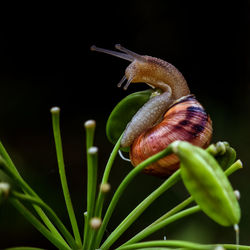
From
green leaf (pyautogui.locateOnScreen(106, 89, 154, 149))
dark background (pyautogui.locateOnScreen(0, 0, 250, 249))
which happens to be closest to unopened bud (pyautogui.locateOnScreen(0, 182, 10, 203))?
green leaf (pyautogui.locateOnScreen(106, 89, 154, 149))

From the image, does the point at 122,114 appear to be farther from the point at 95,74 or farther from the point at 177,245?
the point at 95,74

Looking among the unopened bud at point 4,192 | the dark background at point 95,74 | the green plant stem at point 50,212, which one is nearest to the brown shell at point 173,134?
the green plant stem at point 50,212

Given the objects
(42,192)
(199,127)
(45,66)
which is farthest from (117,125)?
(45,66)

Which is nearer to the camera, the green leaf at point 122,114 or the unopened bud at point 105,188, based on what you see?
the unopened bud at point 105,188

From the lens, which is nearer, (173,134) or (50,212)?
(50,212)

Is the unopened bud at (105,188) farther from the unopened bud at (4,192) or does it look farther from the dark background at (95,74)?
the dark background at (95,74)

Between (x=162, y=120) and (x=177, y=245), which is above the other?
(x=162, y=120)

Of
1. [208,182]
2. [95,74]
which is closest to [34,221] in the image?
[208,182]

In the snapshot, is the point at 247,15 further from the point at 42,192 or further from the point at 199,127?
the point at 199,127
